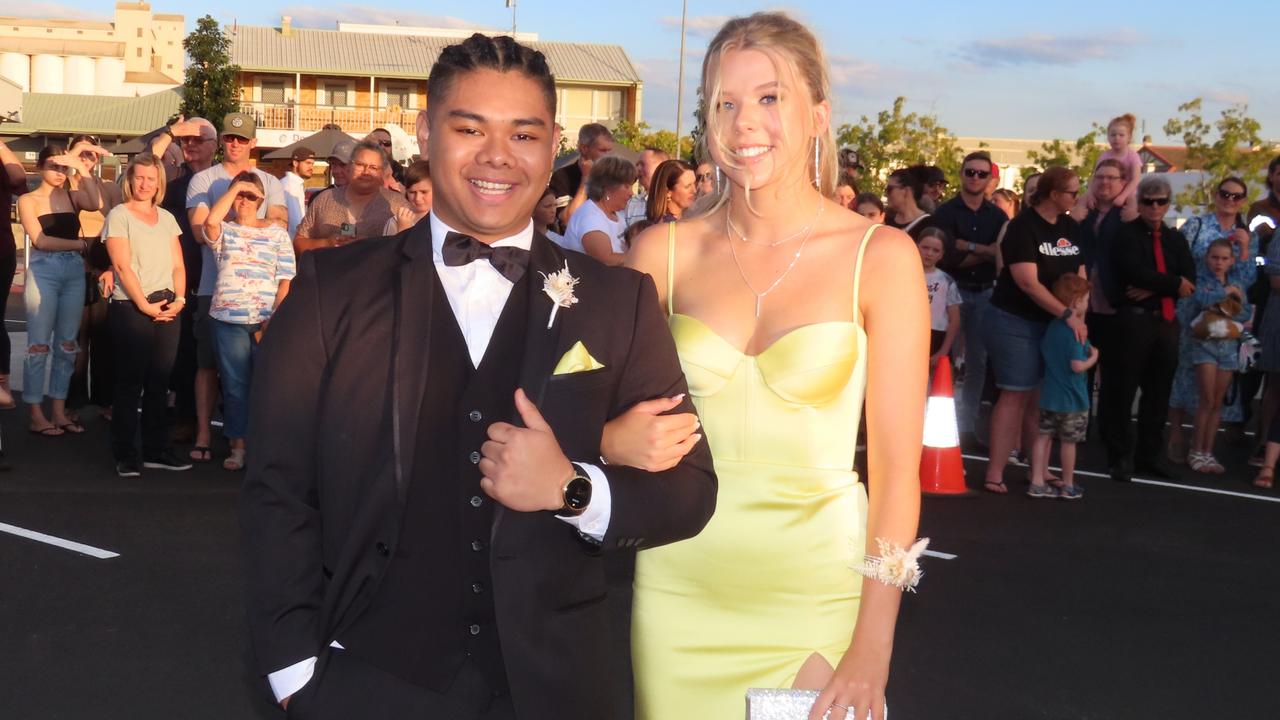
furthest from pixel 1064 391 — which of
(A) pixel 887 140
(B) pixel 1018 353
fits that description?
(A) pixel 887 140

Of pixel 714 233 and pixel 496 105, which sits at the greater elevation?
pixel 496 105

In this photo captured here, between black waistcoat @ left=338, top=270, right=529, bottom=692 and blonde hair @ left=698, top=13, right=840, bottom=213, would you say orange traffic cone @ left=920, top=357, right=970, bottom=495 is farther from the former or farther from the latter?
black waistcoat @ left=338, top=270, right=529, bottom=692

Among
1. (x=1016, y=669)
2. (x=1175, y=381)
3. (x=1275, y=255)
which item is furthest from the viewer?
(x=1175, y=381)

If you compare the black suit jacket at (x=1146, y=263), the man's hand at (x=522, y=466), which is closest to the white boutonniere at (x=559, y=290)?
the man's hand at (x=522, y=466)

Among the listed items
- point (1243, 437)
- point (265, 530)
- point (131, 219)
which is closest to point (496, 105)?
point (265, 530)

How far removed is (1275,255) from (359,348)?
31.8 feet

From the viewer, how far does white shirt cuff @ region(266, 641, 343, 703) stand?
2191 millimetres

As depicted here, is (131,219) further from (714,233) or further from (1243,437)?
(1243,437)

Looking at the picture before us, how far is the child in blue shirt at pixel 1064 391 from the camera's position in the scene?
868 centimetres

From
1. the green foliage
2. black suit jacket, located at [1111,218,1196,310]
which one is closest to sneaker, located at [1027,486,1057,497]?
black suit jacket, located at [1111,218,1196,310]

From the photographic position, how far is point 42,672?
5191 millimetres

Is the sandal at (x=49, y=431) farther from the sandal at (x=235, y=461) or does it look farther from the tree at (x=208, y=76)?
the tree at (x=208, y=76)

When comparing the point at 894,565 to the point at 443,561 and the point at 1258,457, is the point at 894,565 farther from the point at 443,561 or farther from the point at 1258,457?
the point at 1258,457

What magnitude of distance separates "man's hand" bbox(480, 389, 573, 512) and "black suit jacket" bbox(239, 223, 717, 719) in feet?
0.38
